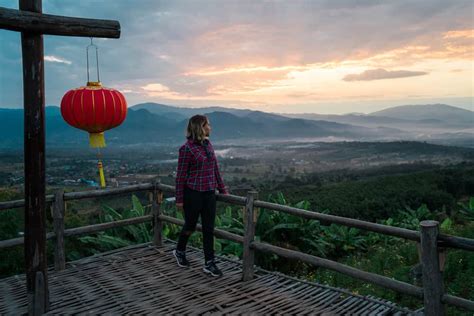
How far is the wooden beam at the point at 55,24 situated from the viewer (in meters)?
3.32

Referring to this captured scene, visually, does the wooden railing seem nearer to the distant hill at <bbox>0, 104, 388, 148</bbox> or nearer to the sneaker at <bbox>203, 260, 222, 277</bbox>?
the sneaker at <bbox>203, 260, 222, 277</bbox>

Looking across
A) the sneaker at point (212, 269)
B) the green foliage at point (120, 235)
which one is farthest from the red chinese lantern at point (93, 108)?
the sneaker at point (212, 269)

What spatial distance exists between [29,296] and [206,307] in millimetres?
1545

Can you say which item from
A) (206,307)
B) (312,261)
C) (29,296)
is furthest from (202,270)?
(29,296)

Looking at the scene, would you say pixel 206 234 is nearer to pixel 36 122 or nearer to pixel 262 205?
pixel 262 205

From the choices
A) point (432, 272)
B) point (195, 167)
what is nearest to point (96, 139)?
point (195, 167)

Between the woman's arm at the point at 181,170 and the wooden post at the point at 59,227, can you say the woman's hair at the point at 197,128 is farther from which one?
the wooden post at the point at 59,227

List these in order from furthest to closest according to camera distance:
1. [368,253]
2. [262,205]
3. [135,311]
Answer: [368,253]
[262,205]
[135,311]

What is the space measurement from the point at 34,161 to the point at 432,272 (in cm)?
327

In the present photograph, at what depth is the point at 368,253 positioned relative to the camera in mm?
7750

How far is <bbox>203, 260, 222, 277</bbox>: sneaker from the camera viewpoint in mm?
4574

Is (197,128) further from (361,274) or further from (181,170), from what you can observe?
(361,274)

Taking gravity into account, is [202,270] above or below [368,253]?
above

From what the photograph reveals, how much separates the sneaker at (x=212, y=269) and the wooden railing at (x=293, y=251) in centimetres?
29
